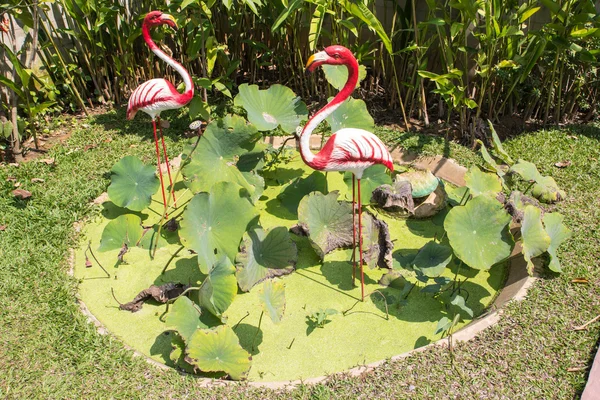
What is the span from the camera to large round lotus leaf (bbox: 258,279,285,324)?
2713mm

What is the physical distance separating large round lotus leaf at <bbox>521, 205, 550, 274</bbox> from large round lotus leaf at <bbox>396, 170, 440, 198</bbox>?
33.6 inches

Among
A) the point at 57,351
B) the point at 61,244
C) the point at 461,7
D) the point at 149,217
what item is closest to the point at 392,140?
the point at 461,7

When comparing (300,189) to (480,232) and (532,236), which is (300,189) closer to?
(480,232)

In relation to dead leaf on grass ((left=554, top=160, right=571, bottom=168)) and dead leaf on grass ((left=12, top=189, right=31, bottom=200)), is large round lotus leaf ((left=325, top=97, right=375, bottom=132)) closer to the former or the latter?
dead leaf on grass ((left=554, top=160, right=571, bottom=168))

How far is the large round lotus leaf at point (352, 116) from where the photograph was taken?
3.99 meters

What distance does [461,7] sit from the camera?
4.06 metres

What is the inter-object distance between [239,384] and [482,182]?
2.02m

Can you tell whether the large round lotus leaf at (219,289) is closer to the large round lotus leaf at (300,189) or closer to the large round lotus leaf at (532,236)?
the large round lotus leaf at (300,189)

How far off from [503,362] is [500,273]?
2.80ft

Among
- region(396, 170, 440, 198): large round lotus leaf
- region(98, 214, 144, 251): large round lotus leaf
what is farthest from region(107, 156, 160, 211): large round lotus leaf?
region(396, 170, 440, 198): large round lotus leaf

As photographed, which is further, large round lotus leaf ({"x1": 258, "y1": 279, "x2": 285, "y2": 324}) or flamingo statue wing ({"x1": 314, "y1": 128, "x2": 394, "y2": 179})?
flamingo statue wing ({"x1": 314, "y1": 128, "x2": 394, "y2": 179})

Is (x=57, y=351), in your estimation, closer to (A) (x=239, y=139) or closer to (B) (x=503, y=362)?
(A) (x=239, y=139)

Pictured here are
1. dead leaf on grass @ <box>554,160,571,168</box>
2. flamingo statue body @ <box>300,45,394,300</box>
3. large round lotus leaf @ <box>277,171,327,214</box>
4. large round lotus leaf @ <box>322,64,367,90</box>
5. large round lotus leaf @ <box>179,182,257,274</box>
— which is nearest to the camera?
flamingo statue body @ <box>300,45,394,300</box>

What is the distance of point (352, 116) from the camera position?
4.01 meters
